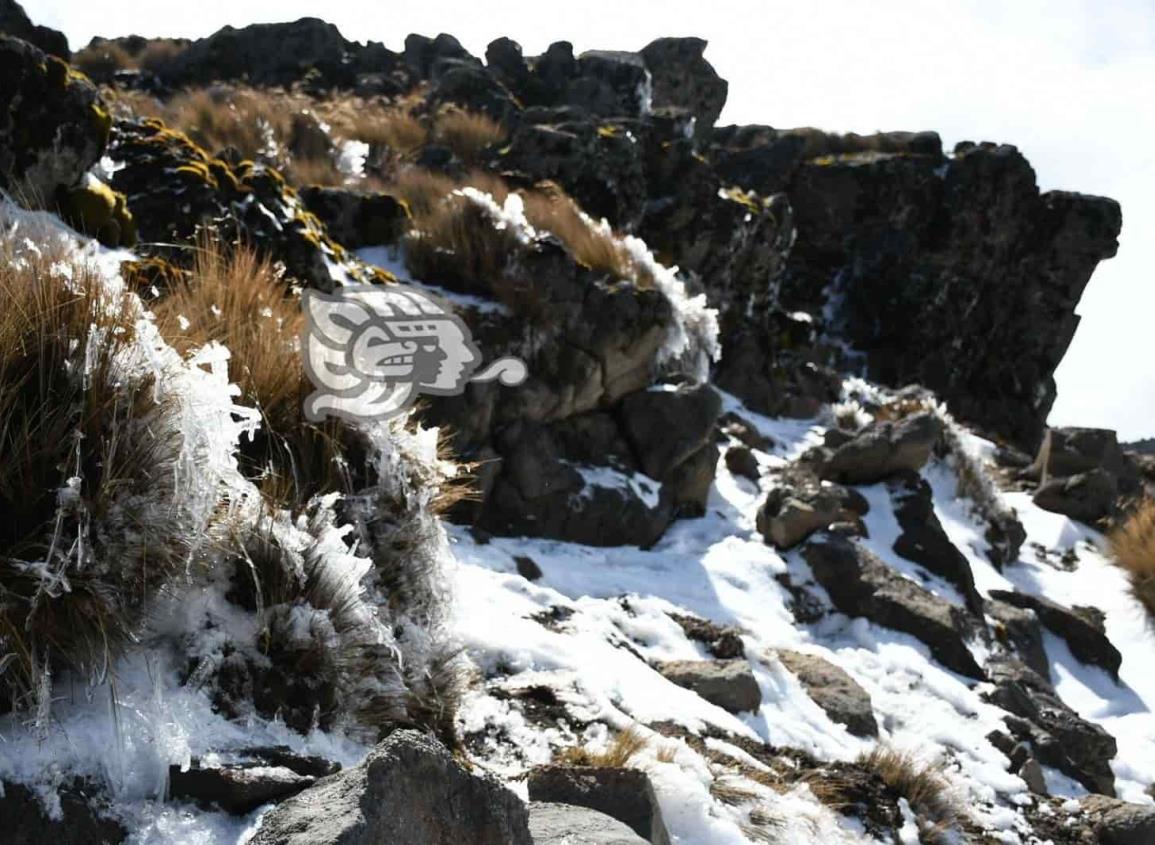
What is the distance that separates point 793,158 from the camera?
2211 centimetres

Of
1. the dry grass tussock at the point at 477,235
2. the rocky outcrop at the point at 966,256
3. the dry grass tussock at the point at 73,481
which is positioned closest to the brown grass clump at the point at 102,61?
the dry grass tussock at the point at 477,235

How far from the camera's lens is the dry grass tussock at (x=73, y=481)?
Answer: 183cm

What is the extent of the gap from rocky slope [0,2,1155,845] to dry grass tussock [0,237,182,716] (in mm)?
15

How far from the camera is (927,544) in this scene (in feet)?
24.8

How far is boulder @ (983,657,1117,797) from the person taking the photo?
17.6 ft

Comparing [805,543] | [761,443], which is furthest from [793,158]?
[805,543]

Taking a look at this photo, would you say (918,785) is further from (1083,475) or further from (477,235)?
(1083,475)

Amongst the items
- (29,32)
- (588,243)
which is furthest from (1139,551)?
(29,32)

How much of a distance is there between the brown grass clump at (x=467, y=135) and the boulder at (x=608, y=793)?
29.0ft

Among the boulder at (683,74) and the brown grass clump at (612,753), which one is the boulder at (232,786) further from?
the boulder at (683,74)

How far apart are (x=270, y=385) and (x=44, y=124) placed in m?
2.80

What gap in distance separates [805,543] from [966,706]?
5.44 feet

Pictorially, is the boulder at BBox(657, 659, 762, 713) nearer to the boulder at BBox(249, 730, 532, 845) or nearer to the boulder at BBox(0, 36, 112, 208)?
the boulder at BBox(249, 730, 532, 845)

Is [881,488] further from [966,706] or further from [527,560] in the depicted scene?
[527,560]
